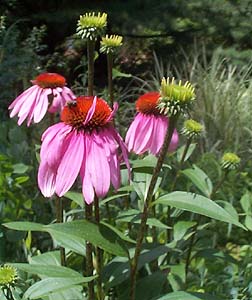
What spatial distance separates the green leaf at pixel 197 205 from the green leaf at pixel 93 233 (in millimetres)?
80

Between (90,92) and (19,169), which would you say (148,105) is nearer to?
(90,92)

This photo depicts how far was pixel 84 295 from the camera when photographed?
1104 mm

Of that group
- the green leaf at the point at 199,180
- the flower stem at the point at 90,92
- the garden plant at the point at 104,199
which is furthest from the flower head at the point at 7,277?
the green leaf at the point at 199,180

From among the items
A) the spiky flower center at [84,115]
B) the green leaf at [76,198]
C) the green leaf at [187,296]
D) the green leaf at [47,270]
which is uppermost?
the spiky flower center at [84,115]

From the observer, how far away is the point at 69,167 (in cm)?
84

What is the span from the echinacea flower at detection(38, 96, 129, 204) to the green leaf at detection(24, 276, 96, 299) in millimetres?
114

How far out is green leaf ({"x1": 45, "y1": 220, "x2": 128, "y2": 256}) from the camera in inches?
33.9

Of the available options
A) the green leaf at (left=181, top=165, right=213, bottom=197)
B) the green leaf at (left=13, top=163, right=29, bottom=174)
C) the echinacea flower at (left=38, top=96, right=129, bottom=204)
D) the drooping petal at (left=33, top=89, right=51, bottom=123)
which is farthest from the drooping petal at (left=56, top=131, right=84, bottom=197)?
the green leaf at (left=13, top=163, right=29, bottom=174)

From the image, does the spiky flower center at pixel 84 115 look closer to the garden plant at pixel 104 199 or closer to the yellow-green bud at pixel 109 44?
the garden plant at pixel 104 199

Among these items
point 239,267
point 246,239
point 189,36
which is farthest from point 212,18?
point 239,267

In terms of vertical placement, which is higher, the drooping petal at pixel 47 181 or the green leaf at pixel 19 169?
the drooping petal at pixel 47 181

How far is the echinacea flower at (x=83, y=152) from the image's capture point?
2.72ft

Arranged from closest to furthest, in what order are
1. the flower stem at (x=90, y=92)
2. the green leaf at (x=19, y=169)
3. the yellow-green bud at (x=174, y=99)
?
the yellow-green bud at (x=174, y=99)
the flower stem at (x=90, y=92)
the green leaf at (x=19, y=169)

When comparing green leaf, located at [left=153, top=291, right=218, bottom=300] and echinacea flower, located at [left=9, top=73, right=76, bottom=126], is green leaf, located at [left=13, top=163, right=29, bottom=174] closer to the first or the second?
echinacea flower, located at [left=9, top=73, right=76, bottom=126]
